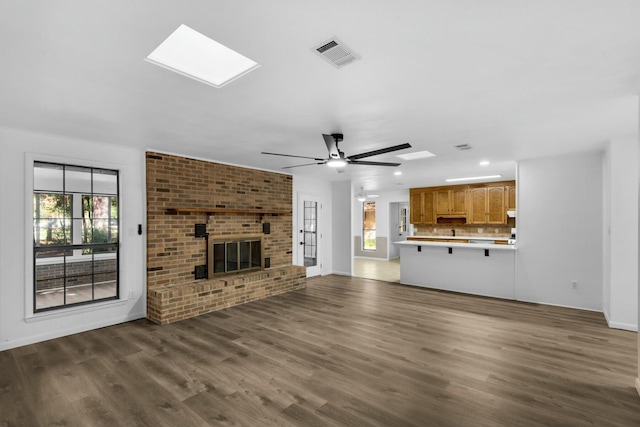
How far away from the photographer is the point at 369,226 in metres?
11.5

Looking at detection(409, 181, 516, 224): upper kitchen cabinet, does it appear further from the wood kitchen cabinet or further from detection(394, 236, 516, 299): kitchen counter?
detection(394, 236, 516, 299): kitchen counter

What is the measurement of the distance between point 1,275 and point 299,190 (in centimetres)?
498

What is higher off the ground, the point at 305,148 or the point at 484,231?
the point at 305,148

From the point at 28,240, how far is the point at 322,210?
5.44 m

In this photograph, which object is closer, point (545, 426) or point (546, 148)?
point (545, 426)

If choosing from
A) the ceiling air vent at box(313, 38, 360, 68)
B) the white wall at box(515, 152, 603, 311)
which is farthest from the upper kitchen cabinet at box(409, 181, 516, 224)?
the ceiling air vent at box(313, 38, 360, 68)

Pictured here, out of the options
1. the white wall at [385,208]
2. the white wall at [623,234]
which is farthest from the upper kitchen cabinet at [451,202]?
the white wall at [623,234]

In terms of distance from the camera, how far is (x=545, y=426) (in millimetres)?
2100

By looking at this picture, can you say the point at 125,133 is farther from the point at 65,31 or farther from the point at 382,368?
the point at 382,368

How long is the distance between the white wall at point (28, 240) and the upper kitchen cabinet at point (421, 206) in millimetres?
7379

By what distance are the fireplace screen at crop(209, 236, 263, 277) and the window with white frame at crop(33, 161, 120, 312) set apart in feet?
4.64

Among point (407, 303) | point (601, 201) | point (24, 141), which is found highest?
point (24, 141)

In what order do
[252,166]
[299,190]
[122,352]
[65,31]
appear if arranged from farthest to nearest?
[299,190]
[252,166]
[122,352]
[65,31]

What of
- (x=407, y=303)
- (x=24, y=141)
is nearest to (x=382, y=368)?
(x=407, y=303)
